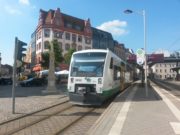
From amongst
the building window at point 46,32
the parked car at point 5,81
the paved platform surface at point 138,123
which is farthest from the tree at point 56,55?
the paved platform surface at point 138,123

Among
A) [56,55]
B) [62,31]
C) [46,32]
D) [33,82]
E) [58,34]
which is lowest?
[33,82]

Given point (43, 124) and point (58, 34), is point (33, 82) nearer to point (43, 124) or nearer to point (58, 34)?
point (43, 124)

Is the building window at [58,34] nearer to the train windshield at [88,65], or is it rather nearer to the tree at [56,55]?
the tree at [56,55]

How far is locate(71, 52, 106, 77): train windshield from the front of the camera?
17.3m

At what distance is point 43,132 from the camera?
9.98m

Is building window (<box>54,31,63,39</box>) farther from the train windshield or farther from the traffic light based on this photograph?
the traffic light

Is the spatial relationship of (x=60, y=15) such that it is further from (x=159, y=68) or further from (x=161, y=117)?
→ (x=159, y=68)

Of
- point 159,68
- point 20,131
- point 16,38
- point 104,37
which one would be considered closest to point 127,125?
point 20,131

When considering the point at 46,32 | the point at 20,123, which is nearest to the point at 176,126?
the point at 20,123

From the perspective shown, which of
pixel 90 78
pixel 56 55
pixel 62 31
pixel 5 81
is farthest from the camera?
pixel 62 31

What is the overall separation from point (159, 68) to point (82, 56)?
154 metres

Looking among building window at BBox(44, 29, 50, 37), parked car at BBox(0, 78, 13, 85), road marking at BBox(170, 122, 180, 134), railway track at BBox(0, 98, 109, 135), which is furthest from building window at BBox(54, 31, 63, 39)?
road marking at BBox(170, 122, 180, 134)

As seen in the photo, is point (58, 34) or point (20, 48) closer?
point (20, 48)

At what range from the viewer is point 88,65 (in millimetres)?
17531
